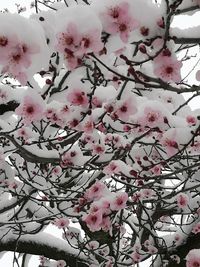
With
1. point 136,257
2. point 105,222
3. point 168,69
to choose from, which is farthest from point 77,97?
point 136,257

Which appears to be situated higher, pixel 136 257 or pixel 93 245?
pixel 93 245

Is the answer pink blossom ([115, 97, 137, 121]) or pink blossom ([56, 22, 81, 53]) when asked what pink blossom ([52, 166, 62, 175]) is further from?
pink blossom ([56, 22, 81, 53])

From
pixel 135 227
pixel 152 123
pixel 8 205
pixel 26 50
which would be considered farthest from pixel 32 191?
pixel 26 50

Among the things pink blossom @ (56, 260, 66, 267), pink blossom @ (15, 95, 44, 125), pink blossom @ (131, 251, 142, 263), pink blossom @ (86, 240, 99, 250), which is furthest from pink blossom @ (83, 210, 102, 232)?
pink blossom @ (56, 260, 66, 267)

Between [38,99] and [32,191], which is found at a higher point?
[32,191]

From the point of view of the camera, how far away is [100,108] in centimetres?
310

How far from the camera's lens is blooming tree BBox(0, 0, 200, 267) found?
165 cm

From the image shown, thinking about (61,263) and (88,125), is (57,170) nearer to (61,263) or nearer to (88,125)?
(61,263)

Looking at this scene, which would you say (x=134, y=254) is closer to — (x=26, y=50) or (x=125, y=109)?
(x=125, y=109)

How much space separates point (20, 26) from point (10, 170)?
3.45 metres

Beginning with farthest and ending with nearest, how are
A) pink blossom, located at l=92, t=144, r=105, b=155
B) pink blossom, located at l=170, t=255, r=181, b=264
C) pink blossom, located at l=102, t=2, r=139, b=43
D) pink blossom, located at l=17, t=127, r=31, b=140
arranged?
pink blossom, located at l=170, t=255, r=181, b=264 < pink blossom, located at l=17, t=127, r=31, b=140 < pink blossom, located at l=92, t=144, r=105, b=155 < pink blossom, located at l=102, t=2, r=139, b=43

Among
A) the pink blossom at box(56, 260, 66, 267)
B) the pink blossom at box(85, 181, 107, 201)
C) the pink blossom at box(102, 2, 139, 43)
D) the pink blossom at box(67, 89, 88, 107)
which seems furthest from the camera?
the pink blossom at box(56, 260, 66, 267)

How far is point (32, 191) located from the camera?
4590 millimetres

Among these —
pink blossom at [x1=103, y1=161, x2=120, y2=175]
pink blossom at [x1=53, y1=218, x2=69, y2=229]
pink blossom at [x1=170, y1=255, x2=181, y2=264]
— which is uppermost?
pink blossom at [x1=53, y1=218, x2=69, y2=229]
